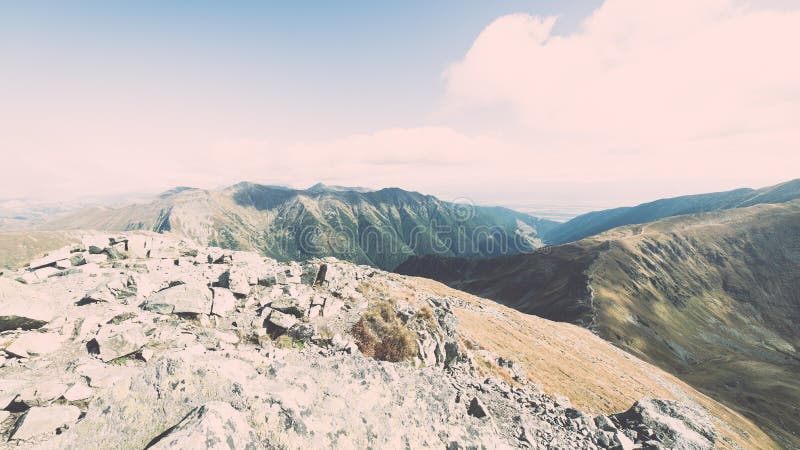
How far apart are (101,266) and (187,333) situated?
44.6 ft

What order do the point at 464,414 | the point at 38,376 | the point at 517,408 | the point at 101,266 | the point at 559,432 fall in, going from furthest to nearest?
the point at 101,266 < the point at 517,408 < the point at 559,432 < the point at 464,414 < the point at 38,376

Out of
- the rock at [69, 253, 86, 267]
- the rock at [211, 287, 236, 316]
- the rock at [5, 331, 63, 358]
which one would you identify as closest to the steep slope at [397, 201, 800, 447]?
the rock at [211, 287, 236, 316]

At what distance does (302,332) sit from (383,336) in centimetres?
563

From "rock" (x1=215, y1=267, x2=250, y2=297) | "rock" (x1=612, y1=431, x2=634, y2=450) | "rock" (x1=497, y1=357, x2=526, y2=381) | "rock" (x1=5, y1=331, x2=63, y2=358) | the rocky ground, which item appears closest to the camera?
the rocky ground

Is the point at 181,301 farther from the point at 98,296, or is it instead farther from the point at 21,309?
the point at 21,309

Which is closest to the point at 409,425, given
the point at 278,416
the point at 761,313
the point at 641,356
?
the point at 278,416

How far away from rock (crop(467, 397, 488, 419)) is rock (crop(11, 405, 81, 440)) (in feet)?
53.0

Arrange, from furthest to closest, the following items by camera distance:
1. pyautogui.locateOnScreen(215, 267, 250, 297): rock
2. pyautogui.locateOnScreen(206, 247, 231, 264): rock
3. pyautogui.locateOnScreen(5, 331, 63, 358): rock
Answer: pyautogui.locateOnScreen(206, 247, 231, 264): rock → pyautogui.locateOnScreen(215, 267, 250, 297): rock → pyautogui.locateOnScreen(5, 331, 63, 358): rock

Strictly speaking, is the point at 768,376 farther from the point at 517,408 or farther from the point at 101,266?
the point at 101,266

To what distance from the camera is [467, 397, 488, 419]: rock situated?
16.9m

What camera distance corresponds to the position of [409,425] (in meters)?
13.2

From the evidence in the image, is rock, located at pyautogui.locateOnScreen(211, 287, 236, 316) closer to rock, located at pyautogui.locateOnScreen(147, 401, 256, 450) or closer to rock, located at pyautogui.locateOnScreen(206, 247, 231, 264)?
rock, located at pyautogui.locateOnScreen(206, 247, 231, 264)

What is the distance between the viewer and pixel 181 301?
62.0ft

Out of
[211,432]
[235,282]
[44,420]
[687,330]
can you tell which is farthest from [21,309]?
[687,330]
